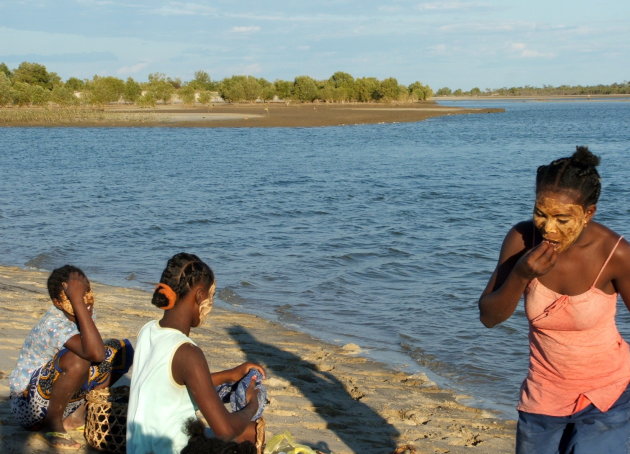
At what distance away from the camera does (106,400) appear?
4.19 m

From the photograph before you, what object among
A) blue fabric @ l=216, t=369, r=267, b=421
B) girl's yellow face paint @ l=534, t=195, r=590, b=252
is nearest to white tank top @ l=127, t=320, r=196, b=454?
blue fabric @ l=216, t=369, r=267, b=421

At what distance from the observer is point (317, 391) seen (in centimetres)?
581

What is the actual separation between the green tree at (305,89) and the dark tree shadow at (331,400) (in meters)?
101

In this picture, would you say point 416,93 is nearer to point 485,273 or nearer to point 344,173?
point 344,173

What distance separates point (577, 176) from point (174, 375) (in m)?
1.81

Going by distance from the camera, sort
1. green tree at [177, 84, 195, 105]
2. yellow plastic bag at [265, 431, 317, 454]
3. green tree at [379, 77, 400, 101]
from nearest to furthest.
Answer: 1. yellow plastic bag at [265, 431, 317, 454]
2. green tree at [177, 84, 195, 105]
3. green tree at [379, 77, 400, 101]

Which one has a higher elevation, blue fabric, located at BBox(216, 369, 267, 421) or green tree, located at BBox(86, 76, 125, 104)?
green tree, located at BBox(86, 76, 125, 104)

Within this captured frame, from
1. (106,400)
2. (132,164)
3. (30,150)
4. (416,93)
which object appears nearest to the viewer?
(106,400)

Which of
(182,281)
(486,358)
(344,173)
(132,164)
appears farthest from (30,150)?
(182,281)

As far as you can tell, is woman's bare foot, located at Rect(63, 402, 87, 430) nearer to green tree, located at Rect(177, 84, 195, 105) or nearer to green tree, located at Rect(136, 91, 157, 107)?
green tree, located at Rect(136, 91, 157, 107)

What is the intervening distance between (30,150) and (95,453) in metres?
31.2

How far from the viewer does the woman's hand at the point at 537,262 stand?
2582mm

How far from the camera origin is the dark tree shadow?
4.89 meters

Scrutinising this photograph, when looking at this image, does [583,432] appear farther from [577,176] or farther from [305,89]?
[305,89]
